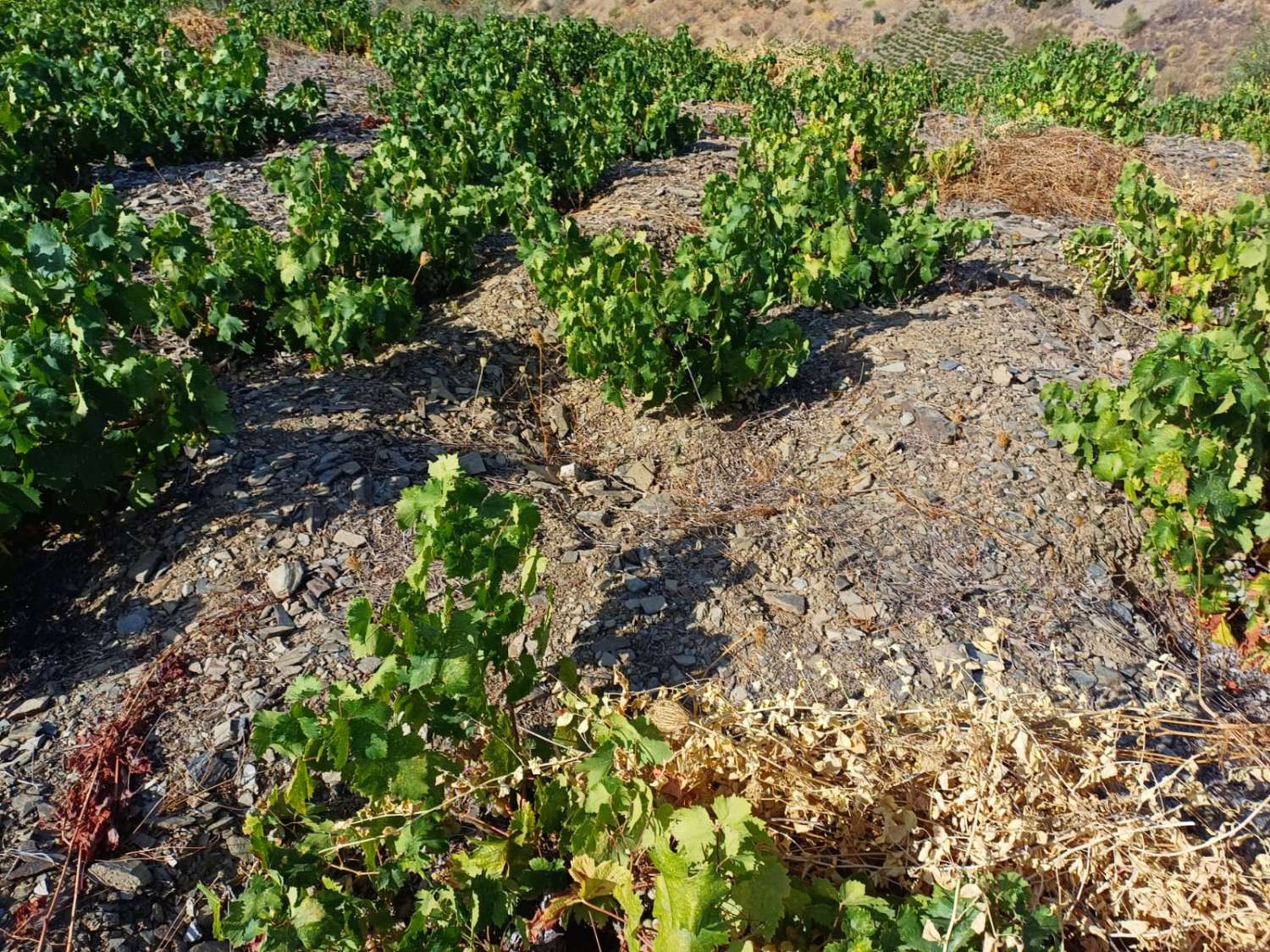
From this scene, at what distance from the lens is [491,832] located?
240cm

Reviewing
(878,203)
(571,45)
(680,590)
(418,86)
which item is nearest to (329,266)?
(680,590)

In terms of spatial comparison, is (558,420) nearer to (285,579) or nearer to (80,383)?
(285,579)

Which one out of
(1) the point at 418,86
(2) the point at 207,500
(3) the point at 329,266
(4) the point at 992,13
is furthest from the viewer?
(4) the point at 992,13

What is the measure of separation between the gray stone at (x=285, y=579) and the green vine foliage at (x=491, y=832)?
31.7 inches

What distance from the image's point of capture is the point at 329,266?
489 centimetres

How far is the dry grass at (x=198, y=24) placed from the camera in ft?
44.4

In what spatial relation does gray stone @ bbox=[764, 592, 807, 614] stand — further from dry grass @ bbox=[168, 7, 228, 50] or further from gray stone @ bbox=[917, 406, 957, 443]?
dry grass @ bbox=[168, 7, 228, 50]

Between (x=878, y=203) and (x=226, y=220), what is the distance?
3881 millimetres

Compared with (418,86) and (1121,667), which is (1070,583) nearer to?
(1121,667)

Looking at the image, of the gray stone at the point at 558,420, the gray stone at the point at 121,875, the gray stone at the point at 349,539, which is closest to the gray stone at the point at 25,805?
the gray stone at the point at 121,875

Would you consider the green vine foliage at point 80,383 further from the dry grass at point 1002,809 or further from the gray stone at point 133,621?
the dry grass at point 1002,809

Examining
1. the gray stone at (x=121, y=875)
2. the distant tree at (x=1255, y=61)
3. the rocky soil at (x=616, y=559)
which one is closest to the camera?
the gray stone at (x=121, y=875)

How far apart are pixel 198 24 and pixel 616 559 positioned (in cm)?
1513

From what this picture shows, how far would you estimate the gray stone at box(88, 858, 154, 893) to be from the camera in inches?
90.6
